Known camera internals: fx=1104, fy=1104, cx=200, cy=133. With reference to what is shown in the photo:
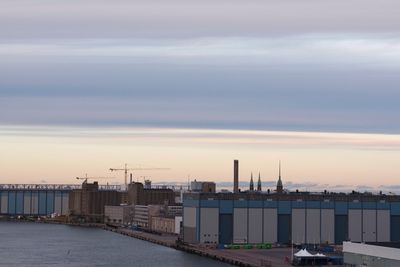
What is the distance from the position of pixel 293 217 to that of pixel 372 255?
29.2m

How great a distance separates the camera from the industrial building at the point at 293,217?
77875 mm

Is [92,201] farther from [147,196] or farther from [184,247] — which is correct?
[184,247]

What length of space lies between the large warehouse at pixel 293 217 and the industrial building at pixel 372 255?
2473cm

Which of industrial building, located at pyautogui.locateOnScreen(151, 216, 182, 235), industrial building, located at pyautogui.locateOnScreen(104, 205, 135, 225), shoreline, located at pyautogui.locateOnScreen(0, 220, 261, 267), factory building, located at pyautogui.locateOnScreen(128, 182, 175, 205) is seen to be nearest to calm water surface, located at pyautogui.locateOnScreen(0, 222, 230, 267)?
shoreline, located at pyautogui.locateOnScreen(0, 220, 261, 267)

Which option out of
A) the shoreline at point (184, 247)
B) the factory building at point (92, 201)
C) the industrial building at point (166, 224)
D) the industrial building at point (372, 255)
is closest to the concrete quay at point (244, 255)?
the shoreline at point (184, 247)

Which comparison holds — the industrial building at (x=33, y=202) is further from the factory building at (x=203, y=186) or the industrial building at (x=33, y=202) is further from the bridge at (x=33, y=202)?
the factory building at (x=203, y=186)

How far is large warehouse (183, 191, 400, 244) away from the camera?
7788 cm

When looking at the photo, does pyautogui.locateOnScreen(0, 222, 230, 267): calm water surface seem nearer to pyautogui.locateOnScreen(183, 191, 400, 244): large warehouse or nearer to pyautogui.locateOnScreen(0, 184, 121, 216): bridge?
pyautogui.locateOnScreen(183, 191, 400, 244): large warehouse

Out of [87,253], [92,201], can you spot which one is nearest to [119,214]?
[92,201]

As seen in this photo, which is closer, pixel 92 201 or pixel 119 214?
pixel 119 214

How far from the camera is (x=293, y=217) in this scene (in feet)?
259

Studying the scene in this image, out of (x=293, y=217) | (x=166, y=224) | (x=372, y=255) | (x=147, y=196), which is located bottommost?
(x=372, y=255)

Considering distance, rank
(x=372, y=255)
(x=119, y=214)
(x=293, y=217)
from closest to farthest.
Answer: (x=372, y=255), (x=293, y=217), (x=119, y=214)

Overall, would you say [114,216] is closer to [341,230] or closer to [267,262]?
[341,230]
